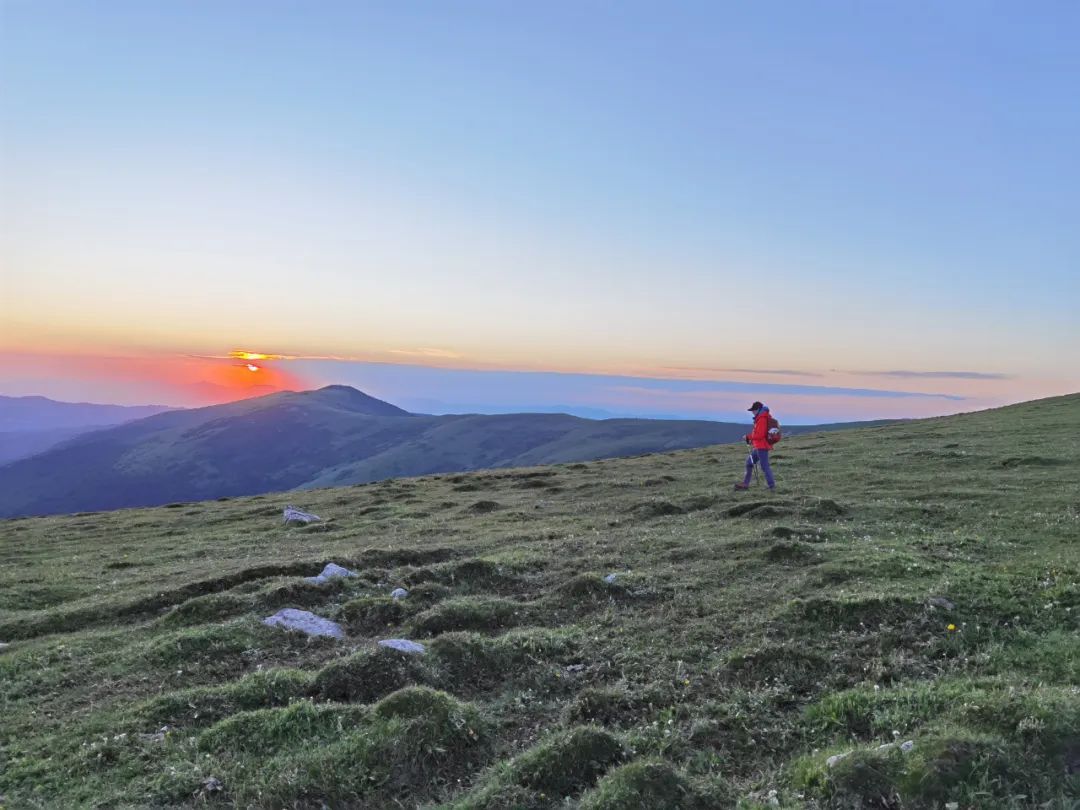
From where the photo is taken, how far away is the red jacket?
101 ft

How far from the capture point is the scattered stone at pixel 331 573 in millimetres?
17609

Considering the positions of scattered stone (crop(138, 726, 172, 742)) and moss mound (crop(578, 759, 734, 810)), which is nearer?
moss mound (crop(578, 759, 734, 810))

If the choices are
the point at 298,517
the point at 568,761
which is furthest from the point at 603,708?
the point at 298,517

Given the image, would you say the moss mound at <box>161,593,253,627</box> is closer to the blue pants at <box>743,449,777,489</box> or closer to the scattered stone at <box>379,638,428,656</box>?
the scattered stone at <box>379,638,428,656</box>

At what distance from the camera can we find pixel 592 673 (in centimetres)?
1166

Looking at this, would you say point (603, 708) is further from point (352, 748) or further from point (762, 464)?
point (762, 464)

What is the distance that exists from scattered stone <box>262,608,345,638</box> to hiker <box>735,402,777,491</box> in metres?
21.6

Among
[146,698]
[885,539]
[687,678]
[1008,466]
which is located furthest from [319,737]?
[1008,466]

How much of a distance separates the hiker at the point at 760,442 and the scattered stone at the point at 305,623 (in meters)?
21.6

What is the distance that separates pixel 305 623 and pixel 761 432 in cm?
2231

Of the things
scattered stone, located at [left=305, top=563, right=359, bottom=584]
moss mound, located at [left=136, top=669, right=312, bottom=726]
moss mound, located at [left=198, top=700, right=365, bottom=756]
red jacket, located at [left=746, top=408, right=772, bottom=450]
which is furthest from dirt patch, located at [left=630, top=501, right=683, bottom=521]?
moss mound, located at [left=198, top=700, right=365, bottom=756]

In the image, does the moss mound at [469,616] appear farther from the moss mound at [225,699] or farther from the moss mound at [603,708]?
the moss mound at [603,708]

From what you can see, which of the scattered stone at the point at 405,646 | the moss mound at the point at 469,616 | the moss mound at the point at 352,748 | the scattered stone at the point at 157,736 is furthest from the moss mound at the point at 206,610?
the moss mound at the point at 352,748

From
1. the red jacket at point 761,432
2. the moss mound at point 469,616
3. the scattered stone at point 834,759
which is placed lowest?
the moss mound at point 469,616
